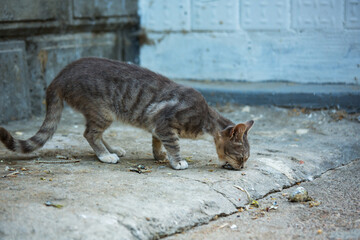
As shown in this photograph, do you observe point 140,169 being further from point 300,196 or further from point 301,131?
point 301,131

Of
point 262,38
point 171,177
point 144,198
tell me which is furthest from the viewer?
point 262,38

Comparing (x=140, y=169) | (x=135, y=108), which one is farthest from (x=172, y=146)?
(x=135, y=108)

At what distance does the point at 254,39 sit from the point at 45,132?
13.5 feet

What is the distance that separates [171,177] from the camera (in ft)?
14.3

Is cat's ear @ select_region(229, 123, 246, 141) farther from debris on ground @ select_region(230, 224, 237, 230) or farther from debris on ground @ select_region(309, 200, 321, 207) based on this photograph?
debris on ground @ select_region(230, 224, 237, 230)

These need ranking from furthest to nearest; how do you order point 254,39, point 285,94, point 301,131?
1. point 254,39
2. point 285,94
3. point 301,131

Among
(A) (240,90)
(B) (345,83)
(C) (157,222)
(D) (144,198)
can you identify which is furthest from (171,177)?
(B) (345,83)

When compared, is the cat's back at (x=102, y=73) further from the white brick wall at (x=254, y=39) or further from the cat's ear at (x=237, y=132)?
the white brick wall at (x=254, y=39)

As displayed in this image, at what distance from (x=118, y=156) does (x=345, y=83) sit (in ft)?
12.5

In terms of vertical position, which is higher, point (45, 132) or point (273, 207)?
point (45, 132)

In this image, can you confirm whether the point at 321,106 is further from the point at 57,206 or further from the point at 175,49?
the point at 57,206

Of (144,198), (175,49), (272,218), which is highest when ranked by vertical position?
(175,49)

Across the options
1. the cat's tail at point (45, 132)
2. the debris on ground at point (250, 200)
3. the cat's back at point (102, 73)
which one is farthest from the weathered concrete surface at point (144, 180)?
the cat's back at point (102, 73)

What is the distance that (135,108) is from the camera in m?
4.96
